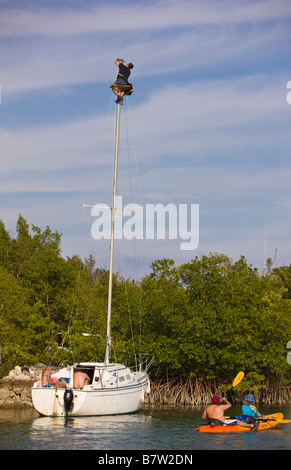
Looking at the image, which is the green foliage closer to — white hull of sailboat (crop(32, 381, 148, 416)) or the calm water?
white hull of sailboat (crop(32, 381, 148, 416))

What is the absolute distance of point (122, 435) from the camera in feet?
95.7

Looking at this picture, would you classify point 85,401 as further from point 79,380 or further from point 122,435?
point 122,435

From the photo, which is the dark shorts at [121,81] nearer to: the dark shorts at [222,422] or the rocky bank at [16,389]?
the rocky bank at [16,389]

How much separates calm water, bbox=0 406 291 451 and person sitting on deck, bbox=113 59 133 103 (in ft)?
68.4

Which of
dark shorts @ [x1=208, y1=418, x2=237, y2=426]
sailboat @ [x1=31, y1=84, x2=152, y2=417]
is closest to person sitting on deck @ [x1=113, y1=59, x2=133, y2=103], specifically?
sailboat @ [x1=31, y1=84, x2=152, y2=417]

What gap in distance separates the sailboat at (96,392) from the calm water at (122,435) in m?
0.54

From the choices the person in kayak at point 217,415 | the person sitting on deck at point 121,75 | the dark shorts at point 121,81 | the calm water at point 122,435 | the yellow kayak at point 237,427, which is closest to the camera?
the calm water at point 122,435

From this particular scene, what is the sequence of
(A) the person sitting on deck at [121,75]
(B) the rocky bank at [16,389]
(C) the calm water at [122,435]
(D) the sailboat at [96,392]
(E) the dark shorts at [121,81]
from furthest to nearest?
(B) the rocky bank at [16,389] → (E) the dark shorts at [121,81] → (A) the person sitting on deck at [121,75] → (D) the sailboat at [96,392] → (C) the calm water at [122,435]

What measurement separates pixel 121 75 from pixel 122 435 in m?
24.3

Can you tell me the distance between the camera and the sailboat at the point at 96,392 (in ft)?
111

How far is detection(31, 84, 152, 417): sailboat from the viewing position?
33.8 metres

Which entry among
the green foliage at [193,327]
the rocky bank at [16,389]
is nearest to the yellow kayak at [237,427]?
the green foliage at [193,327]

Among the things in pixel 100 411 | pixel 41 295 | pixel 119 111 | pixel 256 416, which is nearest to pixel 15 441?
pixel 100 411

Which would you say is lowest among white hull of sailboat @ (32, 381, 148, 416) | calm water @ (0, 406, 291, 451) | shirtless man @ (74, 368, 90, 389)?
calm water @ (0, 406, 291, 451)
